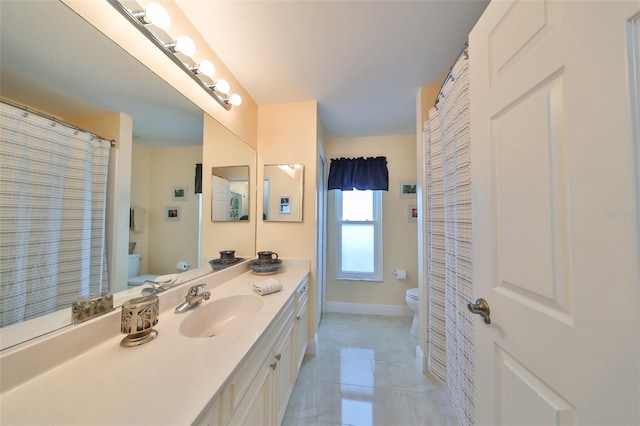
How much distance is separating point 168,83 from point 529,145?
157 centimetres

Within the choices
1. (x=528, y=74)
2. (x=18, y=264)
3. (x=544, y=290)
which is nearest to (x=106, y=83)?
(x=18, y=264)

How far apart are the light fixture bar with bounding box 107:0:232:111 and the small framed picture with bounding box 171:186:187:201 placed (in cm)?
63

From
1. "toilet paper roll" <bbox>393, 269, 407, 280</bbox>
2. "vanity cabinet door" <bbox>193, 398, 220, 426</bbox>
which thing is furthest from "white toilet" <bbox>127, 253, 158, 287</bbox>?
"toilet paper roll" <bbox>393, 269, 407, 280</bbox>

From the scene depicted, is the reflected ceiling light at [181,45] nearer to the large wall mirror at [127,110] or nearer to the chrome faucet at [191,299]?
the large wall mirror at [127,110]

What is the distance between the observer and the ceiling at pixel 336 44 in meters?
1.13

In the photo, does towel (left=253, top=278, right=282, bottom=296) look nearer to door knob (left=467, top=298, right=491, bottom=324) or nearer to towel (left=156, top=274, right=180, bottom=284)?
towel (left=156, top=274, right=180, bottom=284)

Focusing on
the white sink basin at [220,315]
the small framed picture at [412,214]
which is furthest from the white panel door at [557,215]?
the small framed picture at [412,214]

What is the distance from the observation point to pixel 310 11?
1.14 metres

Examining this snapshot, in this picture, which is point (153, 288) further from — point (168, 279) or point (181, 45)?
point (181, 45)

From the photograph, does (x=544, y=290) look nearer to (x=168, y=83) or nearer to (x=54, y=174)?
(x=54, y=174)

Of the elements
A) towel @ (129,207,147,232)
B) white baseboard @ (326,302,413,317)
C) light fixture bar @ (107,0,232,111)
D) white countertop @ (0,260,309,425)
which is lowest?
white baseboard @ (326,302,413,317)

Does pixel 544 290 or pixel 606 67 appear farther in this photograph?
pixel 544 290

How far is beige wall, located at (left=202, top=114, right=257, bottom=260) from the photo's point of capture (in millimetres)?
1410

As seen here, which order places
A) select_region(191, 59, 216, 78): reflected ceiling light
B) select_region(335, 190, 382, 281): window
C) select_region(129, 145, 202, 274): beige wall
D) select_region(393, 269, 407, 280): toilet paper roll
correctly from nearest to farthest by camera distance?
1. select_region(129, 145, 202, 274): beige wall
2. select_region(191, 59, 216, 78): reflected ceiling light
3. select_region(393, 269, 407, 280): toilet paper roll
4. select_region(335, 190, 382, 281): window
